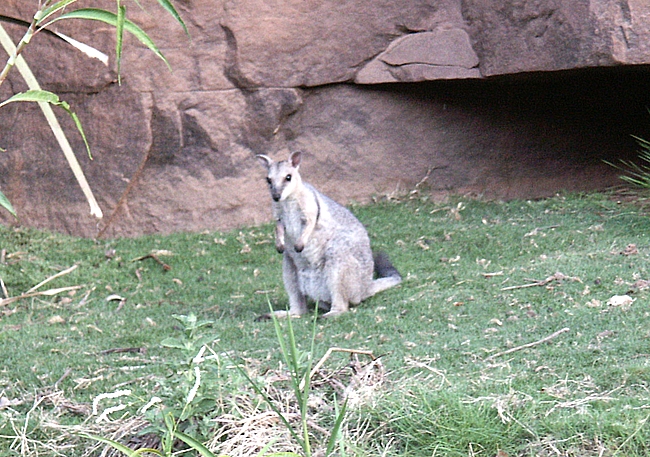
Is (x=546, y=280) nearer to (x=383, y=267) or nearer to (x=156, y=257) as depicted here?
(x=383, y=267)

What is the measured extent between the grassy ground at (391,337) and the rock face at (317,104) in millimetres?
376

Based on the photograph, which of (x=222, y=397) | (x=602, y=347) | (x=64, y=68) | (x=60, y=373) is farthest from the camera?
(x=64, y=68)

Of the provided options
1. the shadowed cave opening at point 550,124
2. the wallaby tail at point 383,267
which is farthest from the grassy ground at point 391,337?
the shadowed cave opening at point 550,124

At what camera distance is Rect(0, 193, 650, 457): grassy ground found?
129 inches

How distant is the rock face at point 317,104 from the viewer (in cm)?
699

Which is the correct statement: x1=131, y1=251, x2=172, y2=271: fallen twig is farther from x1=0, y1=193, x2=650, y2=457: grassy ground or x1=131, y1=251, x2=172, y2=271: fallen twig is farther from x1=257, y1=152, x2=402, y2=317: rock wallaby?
x1=257, y1=152, x2=402, y2=317: rock wallaby

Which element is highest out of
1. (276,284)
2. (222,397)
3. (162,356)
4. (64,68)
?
(64,68)

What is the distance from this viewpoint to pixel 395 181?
25.7ft

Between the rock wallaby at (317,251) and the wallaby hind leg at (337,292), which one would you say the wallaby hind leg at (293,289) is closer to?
the rock wallaby at (317,251)

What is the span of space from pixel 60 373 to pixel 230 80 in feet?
11.9

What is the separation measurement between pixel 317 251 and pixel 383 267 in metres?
0.54

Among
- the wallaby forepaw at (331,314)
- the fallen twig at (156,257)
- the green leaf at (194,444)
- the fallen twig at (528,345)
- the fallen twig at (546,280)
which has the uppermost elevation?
the green leaf at (194,444)

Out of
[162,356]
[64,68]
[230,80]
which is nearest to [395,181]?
[230,80]

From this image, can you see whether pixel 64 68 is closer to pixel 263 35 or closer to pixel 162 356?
pixel 263 35
